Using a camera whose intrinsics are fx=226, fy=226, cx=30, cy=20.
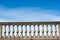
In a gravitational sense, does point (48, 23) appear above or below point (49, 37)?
above

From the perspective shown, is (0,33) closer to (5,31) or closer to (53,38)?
(5,31)

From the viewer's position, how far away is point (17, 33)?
37.5 feet

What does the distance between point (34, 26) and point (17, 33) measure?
0.93 m

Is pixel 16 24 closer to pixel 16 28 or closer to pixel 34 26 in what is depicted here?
pixel 16 28

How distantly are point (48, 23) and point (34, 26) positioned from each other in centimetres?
73

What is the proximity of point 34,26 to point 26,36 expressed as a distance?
0.65 metres

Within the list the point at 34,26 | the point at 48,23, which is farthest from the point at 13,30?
the point at 48,23

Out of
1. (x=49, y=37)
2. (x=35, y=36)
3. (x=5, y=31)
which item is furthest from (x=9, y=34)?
(x=49, y=37)

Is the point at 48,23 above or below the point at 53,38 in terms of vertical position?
above

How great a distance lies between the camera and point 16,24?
1151 cm

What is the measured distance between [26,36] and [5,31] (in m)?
1.10

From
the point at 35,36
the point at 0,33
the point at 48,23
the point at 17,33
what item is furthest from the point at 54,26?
the point at 0,33

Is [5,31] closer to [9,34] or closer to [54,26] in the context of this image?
[9,34]

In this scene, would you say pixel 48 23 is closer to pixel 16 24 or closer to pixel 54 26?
pixel 54 26
